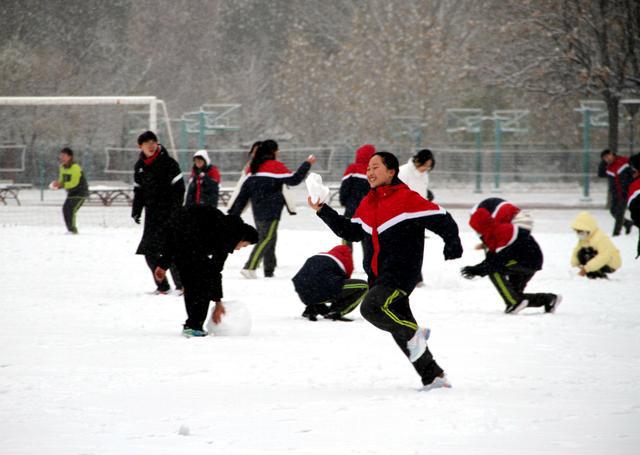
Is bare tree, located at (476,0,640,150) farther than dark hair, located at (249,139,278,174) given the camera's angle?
Yes

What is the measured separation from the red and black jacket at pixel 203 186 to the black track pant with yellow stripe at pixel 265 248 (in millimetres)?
2951

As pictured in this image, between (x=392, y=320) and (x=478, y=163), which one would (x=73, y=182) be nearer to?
(x=392, y=320)

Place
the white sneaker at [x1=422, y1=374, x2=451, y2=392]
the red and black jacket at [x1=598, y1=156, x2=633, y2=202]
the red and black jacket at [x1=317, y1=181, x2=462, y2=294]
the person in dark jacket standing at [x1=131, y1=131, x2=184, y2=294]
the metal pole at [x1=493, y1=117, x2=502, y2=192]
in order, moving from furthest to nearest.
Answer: the metal pole at [x1=493, y1=117, x2=502, y2=192]
the red and black jacket at [x1=598, y1=156, x2=633, y2=202]
the person in dark jacket standing at [x1=131, y1=131, x2=184, y2=294]
the red and black jacket at [x1=317, y1=181, x2=462, y2=294]
the white sneaker at [x1=422, y1=374, x2=451, y2=392]

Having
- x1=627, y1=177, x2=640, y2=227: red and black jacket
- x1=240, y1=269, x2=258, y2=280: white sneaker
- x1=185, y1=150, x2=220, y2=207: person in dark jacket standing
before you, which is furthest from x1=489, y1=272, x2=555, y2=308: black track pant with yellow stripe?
x1=185, y1=150, x2=220, y2=207: person in dark jacket standing

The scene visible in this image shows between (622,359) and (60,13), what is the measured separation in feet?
187

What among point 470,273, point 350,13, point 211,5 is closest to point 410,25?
point 350,13

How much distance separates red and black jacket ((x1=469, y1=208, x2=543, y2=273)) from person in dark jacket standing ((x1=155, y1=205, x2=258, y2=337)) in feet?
8.34

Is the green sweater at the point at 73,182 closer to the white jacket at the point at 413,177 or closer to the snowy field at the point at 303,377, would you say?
the snowy field at the point at 303,377

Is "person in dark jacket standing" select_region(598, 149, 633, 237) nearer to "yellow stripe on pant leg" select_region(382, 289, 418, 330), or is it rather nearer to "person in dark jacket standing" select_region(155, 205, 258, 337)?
"person in dark jacket standing" select_region(155, 205, 258, 337)

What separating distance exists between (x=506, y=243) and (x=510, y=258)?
134mm

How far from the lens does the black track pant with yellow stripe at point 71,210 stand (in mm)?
19281

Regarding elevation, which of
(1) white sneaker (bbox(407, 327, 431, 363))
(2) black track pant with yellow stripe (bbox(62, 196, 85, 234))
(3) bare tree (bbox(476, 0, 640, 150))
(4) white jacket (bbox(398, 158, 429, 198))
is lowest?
(2) black track pant with yellow stripe (bbox(62, 196, 85, 234))

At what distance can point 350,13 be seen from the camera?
200ft

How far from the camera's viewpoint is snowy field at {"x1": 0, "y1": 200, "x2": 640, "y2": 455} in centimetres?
536
